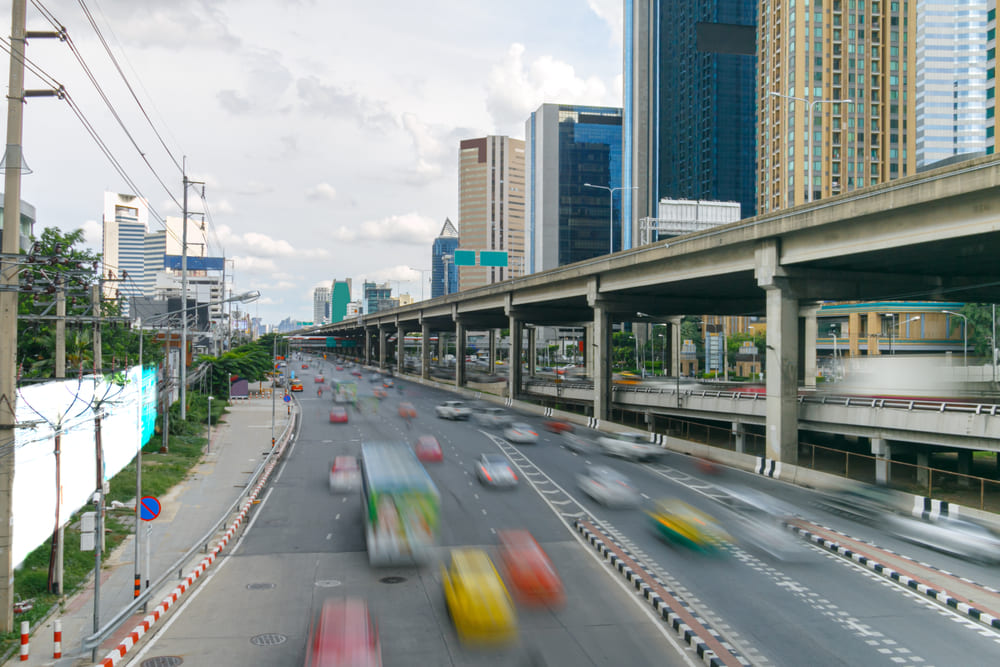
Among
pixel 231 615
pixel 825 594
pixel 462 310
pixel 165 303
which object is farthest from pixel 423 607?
pixel 165 303

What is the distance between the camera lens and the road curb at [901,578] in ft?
58.9

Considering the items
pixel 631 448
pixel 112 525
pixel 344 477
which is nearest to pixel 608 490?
pixel 631 448

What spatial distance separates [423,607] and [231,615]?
4.98 metres

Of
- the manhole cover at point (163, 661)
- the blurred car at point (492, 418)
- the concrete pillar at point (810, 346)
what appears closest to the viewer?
the manhole cover at point (163, 661)

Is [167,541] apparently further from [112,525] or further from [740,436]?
[740,436]

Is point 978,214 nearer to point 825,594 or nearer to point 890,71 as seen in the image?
point 825,594

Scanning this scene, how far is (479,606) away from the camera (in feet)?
52.9

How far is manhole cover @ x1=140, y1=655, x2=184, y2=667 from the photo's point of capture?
50.1ft

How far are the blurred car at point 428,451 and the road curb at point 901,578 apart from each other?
21.8 metres

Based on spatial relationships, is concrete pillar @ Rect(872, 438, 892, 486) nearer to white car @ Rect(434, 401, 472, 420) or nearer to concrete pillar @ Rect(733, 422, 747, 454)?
concrete pillar @ Rect(733, 422, 747, 454)

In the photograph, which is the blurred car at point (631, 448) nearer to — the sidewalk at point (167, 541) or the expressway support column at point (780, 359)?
the expressway support column at point (780, 359)

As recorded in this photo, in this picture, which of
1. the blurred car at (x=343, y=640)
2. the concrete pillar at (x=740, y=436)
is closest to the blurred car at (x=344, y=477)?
the blurred car at (x=343, y=640)

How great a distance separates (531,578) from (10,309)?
14612 mm

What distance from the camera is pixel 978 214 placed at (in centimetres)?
2939
